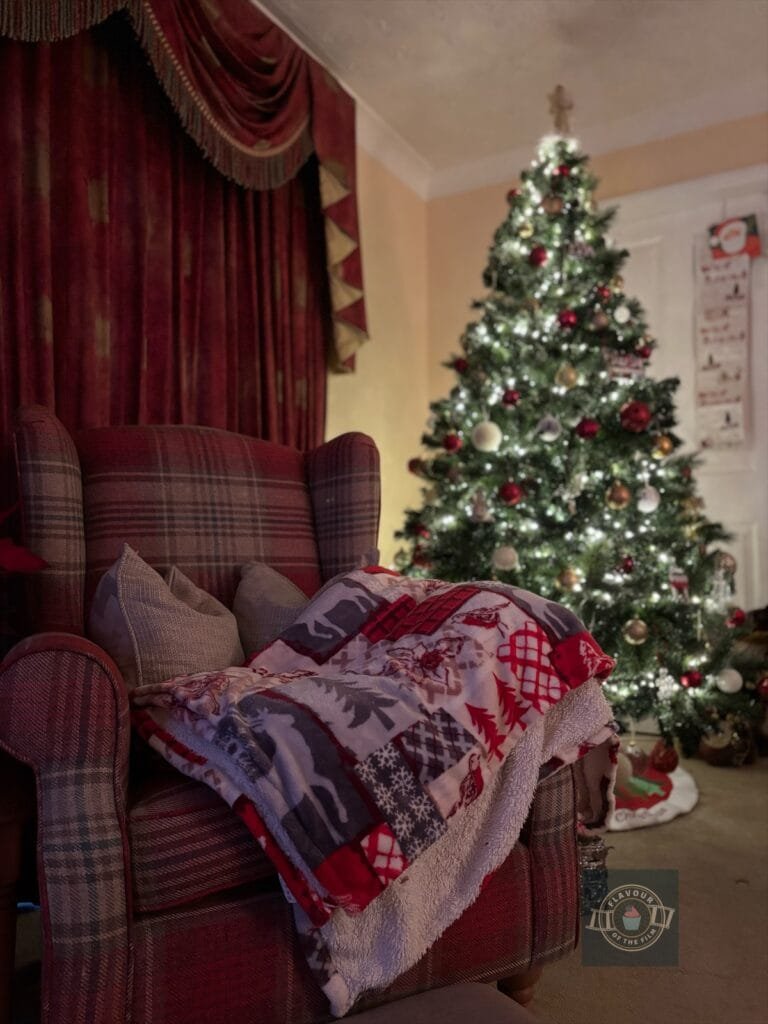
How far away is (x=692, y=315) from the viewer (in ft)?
12.0

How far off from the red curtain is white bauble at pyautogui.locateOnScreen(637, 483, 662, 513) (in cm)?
124

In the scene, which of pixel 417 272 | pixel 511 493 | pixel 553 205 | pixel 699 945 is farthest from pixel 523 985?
pixel 417 272

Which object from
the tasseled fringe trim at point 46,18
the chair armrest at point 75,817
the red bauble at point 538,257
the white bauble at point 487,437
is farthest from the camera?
the red bauble at point 538,257

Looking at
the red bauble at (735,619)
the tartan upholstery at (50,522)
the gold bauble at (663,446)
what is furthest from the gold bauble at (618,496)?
the tartan upholstery at (50,522)

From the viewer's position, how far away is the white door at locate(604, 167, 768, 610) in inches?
138

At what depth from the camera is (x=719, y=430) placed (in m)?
3.58

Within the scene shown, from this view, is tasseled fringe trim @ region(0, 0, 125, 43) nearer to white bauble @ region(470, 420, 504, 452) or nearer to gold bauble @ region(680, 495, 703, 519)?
white bauble @ region(470, 420, 504, 452)

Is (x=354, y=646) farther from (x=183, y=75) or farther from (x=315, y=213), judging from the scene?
(x=315, y=213)

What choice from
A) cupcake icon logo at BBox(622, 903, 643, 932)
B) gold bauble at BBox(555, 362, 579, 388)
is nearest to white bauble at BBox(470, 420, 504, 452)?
gold bauble at BBox(555, 362, 579, 388)

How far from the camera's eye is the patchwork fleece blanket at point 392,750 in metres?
1.05

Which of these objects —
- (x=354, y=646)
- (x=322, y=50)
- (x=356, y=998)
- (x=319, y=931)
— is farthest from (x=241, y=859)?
(x=322, y=50)

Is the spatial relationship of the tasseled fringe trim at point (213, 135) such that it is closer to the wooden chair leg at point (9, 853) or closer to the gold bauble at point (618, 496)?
A: the gold bauble at point (618, 496)

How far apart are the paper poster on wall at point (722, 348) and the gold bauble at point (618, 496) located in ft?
3.78

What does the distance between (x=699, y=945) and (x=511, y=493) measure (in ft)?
4.73
